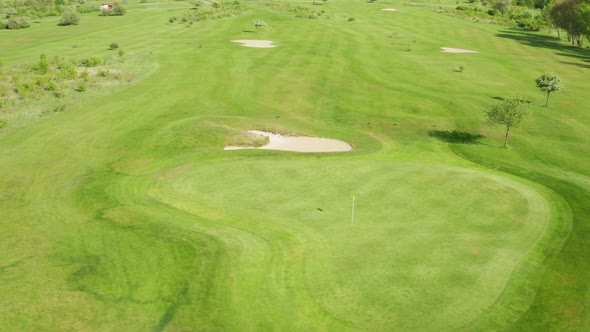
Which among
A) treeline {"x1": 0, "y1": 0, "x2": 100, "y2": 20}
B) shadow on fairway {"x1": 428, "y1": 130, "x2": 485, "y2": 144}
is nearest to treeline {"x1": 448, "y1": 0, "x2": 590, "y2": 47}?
shadow on fairway {"x1": 428, "y1": 130, "x2": 485, "y2": 144}

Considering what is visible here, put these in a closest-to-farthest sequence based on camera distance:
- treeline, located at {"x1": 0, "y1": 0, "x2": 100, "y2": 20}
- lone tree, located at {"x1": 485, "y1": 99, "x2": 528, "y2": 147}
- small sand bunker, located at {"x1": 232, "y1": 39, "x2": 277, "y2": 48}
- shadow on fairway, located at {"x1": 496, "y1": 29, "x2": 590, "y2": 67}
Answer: lone tree, located at {"x1": 485, "y1": 99, "x2": 528, "y2": 147}
small sand bunker, located at {"x1": 232, "y1": 39, "x2": 277, "y2": 48}
shadow on fairway, located at {"x1": 496, "y1": 29, "x2": 590, "y2": 67}
treeline, located at {"x1": 0, "y1": 0, "x2": 100, "y2": 20}

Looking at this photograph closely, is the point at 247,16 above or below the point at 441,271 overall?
above

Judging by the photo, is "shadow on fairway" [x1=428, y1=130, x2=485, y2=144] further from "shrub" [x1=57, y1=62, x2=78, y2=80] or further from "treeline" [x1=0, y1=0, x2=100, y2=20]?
"treeline" [x1=0, y1=0, x2=100, y2=20]

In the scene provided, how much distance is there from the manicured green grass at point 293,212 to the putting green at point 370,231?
11 cm

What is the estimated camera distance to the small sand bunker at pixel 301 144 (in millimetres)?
41750

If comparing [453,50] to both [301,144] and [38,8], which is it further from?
[38,8]

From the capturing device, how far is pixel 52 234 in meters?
24.2

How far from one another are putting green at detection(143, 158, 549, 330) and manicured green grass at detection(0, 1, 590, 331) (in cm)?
11

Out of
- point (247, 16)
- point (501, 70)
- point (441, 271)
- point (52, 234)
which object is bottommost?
point (52, 234)

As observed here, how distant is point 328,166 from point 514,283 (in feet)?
55.2

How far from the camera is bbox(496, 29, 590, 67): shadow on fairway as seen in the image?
3724 inches

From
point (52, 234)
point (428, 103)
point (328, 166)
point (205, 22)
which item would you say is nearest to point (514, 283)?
point (328, 166)

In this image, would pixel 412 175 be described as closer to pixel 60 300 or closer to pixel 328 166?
pixel 328 166

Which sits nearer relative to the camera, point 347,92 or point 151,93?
point 151,93
